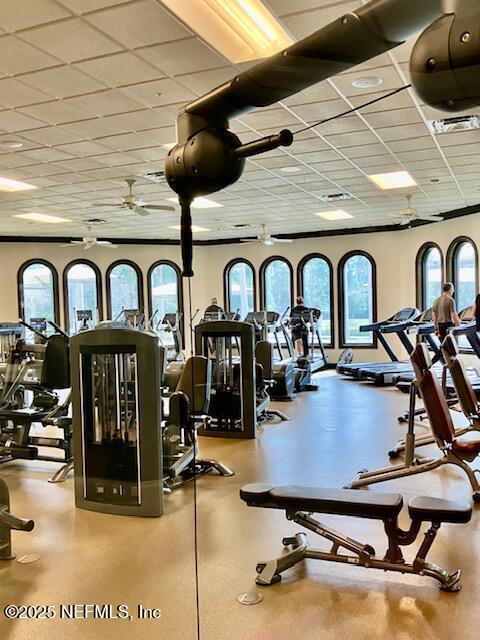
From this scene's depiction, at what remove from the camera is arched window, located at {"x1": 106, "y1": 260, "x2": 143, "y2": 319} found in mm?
10758

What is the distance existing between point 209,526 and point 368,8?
3117mm

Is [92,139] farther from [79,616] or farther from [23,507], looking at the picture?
[79,616]

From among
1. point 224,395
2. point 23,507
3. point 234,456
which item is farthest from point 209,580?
point 224,395

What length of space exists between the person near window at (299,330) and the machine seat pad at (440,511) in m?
7.35

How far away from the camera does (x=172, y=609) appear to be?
2600 millimetres

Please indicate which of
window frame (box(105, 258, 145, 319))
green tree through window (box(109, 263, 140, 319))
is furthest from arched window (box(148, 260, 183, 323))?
green tree through window (box(109, 263, 140, 319))

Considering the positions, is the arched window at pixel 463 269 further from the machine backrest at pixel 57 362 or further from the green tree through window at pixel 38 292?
Result: the green tree through window at pixel 38 292

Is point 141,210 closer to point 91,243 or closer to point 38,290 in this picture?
point 91,243

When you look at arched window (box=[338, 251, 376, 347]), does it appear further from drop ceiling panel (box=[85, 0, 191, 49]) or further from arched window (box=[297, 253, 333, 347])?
drop ceiling panel (box=[85, 0, 191, 49])

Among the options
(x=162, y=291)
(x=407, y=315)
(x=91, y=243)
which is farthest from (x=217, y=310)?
(x=91, y=243)

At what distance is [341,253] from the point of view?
501 inches

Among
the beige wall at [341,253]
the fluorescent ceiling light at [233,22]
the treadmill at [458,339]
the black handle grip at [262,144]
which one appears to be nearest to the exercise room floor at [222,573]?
the black handle grip at [262,144]

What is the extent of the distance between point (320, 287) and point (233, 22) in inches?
376

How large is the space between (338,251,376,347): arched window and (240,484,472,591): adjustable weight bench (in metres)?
9.75
